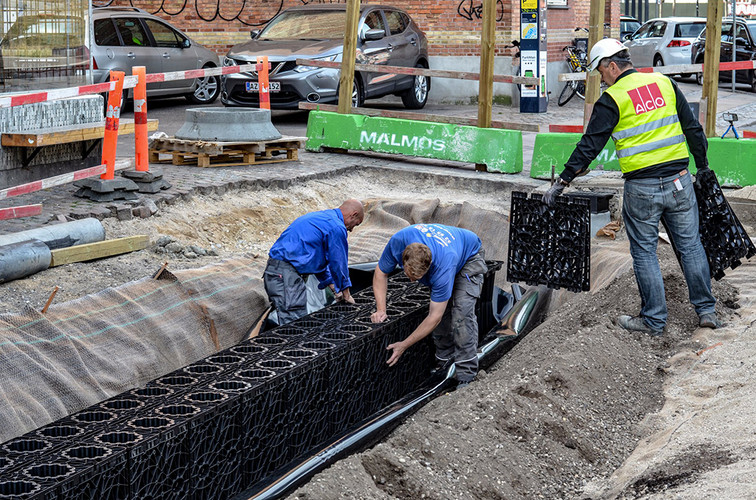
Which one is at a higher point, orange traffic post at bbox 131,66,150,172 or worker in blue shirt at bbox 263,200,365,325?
orange traffic post at bbox 131,66,150,172

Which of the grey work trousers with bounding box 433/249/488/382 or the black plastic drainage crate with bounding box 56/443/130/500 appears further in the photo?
the grey work trousers with bounding box 433/249/488/382

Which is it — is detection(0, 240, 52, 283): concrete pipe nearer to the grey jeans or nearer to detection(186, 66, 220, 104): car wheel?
the grey jeans

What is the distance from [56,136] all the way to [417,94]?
1013 cm

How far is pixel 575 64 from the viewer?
20.7 meters

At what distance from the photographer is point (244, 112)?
1195 centimetres

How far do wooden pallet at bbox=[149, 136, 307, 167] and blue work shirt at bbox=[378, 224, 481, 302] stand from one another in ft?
20.0

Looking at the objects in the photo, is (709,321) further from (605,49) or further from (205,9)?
(205,9)

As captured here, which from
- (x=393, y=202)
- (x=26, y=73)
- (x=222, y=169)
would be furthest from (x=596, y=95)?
(x=26, y=73)

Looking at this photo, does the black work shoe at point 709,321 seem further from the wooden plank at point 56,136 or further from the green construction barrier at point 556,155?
the wooden plank at point 56,136

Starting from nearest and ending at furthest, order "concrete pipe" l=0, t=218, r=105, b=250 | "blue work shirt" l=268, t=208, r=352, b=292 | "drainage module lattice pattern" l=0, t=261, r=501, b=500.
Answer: "drainage module lattice pattern" l=0, t=261, r=501, b=500 → "blue work shirt" l=268, t=208, r=352, b=292 → "concrete pipe" l=0, t=218, r=105, b=250

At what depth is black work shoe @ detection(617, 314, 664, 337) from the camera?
7020 mm

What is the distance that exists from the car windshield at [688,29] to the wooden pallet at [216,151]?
16.1 meters

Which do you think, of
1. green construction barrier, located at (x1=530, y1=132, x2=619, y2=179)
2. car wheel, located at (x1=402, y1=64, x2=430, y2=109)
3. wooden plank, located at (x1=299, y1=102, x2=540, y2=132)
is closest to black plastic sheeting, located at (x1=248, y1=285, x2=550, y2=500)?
green construction barrier, located at (x1=530, y1=132, x2=619, y2=179)

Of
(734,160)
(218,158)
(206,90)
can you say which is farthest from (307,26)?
(734,160)
